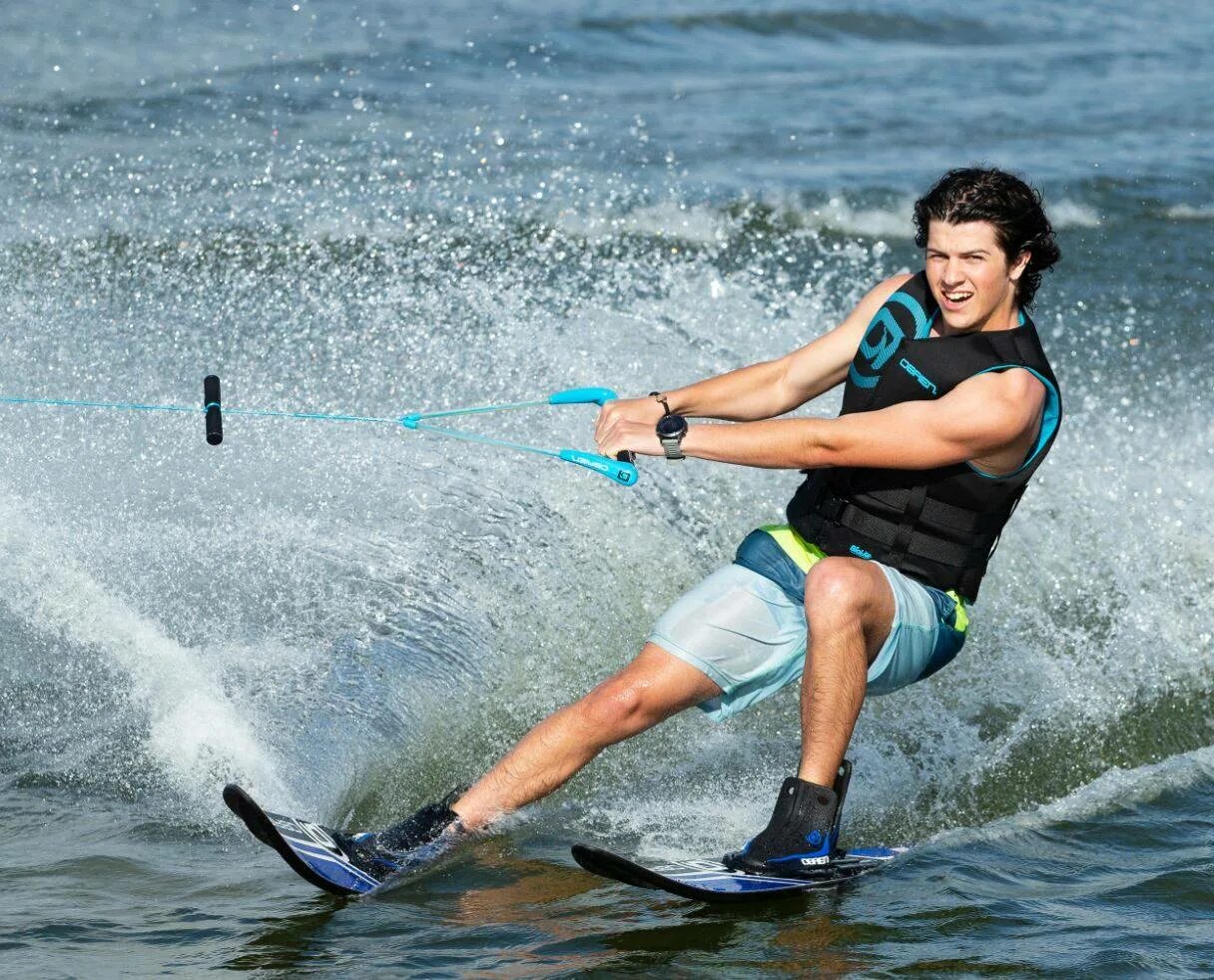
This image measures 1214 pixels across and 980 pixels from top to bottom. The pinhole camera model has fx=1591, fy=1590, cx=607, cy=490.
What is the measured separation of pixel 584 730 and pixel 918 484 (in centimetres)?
99

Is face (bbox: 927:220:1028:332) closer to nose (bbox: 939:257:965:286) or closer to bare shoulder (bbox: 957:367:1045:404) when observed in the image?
nose (bbox: 939:257:965:286)

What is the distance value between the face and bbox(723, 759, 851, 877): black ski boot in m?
1.15

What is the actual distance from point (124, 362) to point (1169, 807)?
14.6ft

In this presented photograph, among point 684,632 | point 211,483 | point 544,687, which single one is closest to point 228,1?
point 211,483

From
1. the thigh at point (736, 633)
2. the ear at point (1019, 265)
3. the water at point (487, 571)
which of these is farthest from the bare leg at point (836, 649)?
the ear at point (1019, 265)

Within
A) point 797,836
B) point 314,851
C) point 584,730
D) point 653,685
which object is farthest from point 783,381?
point 314,851

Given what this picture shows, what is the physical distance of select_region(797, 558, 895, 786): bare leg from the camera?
12.0ft

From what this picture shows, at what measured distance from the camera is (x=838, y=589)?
3641mm

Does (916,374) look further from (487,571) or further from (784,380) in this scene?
(487,571)

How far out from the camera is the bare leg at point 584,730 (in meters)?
3.79

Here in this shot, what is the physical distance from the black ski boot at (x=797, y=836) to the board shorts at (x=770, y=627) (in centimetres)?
30

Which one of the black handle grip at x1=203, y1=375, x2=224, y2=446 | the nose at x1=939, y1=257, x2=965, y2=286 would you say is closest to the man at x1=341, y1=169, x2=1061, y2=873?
the nose at x1=939, y1=257, x2=965, y2=286

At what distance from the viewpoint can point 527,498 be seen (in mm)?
5504

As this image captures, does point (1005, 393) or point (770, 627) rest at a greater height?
point (1005, 393)
